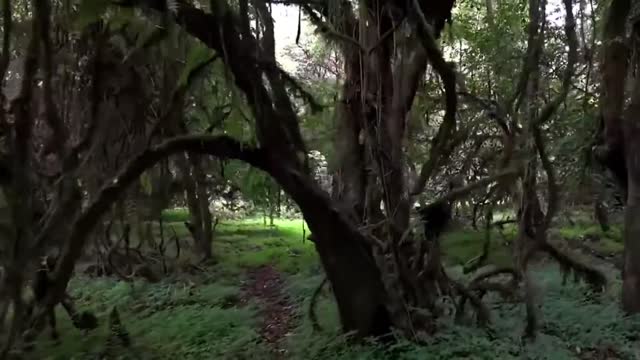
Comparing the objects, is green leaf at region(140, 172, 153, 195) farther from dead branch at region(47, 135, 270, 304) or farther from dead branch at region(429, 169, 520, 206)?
dead branch at region(429, 169, 520, 206)

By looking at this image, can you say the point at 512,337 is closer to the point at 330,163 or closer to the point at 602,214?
the point at 330,163

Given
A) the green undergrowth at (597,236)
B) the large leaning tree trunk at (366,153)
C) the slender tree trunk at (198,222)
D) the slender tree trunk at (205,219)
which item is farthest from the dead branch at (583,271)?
the slender tree trunk at (205,219)

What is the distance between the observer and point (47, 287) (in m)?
6.21

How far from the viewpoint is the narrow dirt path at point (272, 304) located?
7391mm

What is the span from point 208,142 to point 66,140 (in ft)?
4.76

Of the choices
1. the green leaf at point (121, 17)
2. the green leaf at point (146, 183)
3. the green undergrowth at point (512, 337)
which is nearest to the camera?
the green leaf at point (121, 17)

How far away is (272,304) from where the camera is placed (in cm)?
934

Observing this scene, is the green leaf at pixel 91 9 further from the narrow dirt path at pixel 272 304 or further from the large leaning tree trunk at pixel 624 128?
the large leaning tree trunk at pixel 624 128

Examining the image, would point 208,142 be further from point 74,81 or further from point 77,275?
point 77,275

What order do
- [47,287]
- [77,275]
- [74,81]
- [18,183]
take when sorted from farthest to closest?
[77,275] → [74,81] → [47,287] → [18,183]

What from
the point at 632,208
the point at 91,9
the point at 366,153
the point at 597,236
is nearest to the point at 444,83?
the point at 366,153

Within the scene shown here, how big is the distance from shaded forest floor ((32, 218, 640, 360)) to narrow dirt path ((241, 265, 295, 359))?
0.02 metres

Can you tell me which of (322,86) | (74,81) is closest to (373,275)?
(74,81)

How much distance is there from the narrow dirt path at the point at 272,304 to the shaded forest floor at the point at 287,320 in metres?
0.02
